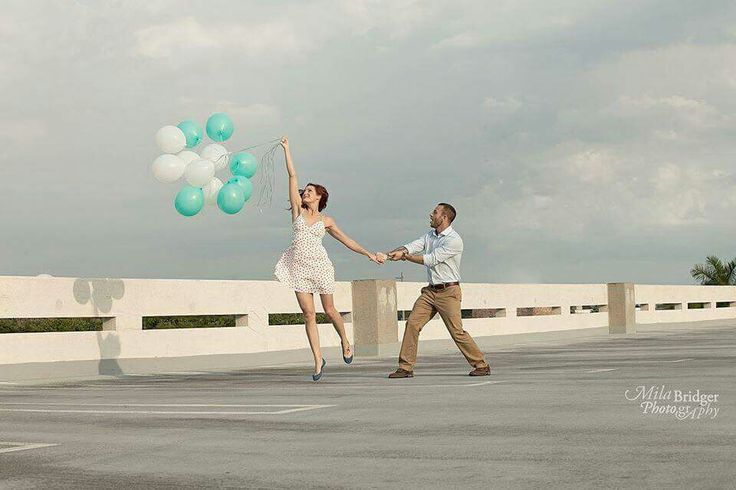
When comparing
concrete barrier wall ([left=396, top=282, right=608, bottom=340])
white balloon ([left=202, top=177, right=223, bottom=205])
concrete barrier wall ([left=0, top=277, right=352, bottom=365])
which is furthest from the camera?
concrete barrier wall ([left=396, top=282, right=608, bottom=340])

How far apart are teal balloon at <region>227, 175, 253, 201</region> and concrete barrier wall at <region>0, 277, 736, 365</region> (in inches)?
163

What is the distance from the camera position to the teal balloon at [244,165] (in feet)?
52.0

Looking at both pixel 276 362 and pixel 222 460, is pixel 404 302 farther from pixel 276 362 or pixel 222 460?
pixel 222 460

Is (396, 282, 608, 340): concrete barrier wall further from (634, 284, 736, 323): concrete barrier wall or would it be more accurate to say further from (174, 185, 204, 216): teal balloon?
(174, 185, 204, 216): teal balloon

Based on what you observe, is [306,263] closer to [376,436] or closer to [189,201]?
[189,201]

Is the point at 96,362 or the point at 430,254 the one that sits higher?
the point at 430,254

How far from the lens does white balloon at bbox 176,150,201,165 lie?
15.7 m

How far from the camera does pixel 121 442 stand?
7.11 m

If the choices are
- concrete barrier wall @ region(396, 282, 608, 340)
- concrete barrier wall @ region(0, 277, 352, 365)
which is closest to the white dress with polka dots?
concrete barrier wall @ region(0, 277, 352, 365)

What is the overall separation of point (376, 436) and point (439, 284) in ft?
19.5

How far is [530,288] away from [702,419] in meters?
27.2

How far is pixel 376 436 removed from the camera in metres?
7.13

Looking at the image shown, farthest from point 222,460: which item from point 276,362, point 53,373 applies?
point 276,362

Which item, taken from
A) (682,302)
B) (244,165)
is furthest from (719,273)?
(244,165)
